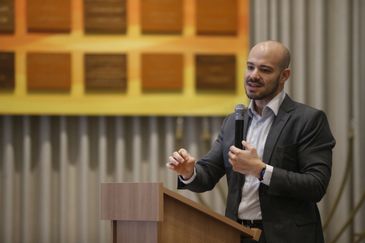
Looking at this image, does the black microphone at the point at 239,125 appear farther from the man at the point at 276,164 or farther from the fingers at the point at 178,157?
the fingers at the point at 178,157

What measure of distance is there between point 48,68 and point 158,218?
2854mm

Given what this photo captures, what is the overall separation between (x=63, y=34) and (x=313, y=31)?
1894 millimetres

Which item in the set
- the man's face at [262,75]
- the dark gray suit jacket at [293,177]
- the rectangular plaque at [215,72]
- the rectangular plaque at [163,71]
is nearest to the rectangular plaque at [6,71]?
the rectangular plaque at [163,71]

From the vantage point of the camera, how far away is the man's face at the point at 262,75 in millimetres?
3131

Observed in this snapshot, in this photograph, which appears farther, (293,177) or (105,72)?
(105,72)

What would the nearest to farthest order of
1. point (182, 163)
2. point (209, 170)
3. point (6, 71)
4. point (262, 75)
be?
point (182, 163)
point (262, 75)
point (209, 170)
point (6, 71)

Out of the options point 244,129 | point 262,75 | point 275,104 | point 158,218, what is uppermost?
point 262,75

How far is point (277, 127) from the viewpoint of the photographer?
10.2 ft

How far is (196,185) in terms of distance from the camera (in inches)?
126

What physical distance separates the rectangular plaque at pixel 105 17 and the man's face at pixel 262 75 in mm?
2131

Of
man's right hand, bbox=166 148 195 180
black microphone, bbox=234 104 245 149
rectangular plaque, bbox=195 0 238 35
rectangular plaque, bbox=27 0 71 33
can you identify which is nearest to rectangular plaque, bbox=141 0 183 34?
rectangular plaque, bbox=195 0 238 35

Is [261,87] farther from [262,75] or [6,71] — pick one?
[6,71]

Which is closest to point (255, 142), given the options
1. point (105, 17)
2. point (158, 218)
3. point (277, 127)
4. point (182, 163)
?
point (277, 127)

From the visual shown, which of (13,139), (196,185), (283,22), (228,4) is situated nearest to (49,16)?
(13,139)
